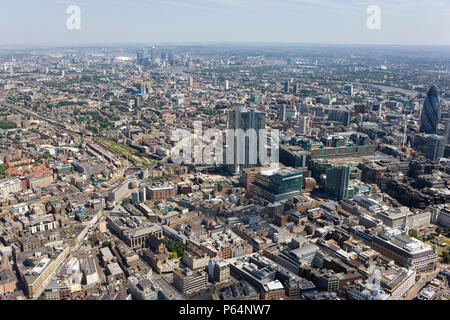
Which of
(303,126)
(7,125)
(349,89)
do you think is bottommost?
(7,125)

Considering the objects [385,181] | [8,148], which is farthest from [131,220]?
[8,148]

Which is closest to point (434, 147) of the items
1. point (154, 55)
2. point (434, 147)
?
point (434, 147)

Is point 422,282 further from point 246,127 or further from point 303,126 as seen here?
point 303,126

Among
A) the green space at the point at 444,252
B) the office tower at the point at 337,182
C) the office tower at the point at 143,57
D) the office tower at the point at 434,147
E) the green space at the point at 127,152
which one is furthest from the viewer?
the office tower at the point at 143,57

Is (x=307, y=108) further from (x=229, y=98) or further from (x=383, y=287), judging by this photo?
(x=383, y=287)

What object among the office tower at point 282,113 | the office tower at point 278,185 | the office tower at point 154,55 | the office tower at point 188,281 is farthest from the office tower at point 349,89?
the office tower at point 154,55

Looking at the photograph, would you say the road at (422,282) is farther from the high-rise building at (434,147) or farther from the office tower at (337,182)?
the high-rise building at (434,147)

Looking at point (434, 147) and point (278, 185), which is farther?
point (434, 147)

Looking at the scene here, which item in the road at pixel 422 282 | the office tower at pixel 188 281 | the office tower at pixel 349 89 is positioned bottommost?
the road at pixel 422 282
